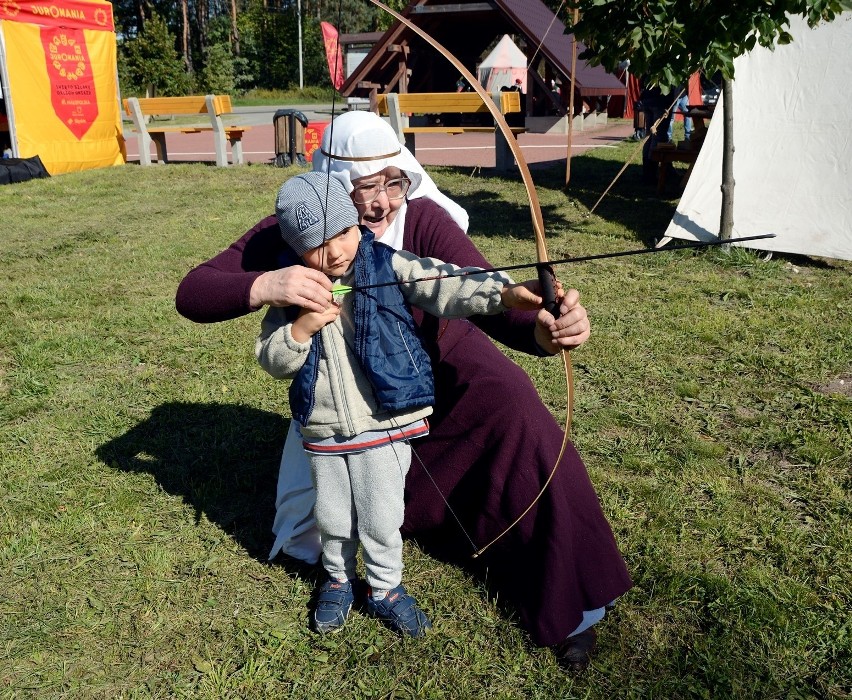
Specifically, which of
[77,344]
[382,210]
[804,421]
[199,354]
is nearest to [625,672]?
[382,210]

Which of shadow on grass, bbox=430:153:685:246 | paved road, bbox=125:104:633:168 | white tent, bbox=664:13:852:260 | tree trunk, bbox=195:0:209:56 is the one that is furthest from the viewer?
tree trunk, bbox=195:0:209:56

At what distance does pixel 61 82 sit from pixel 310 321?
1158cm

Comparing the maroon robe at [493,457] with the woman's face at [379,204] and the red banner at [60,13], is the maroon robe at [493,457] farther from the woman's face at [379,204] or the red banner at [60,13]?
the red banner at [60,13]

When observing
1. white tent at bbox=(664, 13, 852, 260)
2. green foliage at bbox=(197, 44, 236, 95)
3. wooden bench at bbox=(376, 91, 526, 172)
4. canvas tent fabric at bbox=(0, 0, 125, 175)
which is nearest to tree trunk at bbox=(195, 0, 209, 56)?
green foliage at bbox=(197, 44, 236, 95)

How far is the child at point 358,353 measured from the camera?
1962 mm

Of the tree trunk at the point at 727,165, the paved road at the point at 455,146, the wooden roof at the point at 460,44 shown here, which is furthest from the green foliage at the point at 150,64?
the tree trunk at the point at 727,165

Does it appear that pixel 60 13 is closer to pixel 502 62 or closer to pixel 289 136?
pixel 289 136

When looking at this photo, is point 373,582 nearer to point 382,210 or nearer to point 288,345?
point 288,345

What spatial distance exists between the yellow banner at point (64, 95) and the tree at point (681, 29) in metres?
9.01

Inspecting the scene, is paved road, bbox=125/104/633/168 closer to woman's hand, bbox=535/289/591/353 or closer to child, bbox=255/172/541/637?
child, bbox=255/172/541/637

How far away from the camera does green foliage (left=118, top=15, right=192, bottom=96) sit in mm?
28844

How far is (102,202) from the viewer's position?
9555 millimetres

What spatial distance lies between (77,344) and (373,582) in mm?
3325

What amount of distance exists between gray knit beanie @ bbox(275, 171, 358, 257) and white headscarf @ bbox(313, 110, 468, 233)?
36cm
